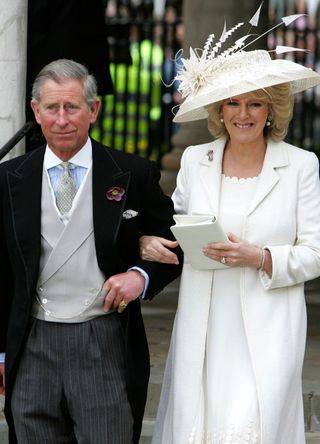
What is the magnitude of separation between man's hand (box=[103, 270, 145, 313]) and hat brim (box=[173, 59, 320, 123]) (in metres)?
0.71

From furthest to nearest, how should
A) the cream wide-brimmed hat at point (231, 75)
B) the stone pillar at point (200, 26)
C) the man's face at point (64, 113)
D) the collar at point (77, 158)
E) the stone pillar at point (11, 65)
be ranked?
the stone pillar at point (200, 26)
the stone pillar at point (11, 65)
the cream wide-brimmed hat at point (231, 75)
the collar at point (77, 158)
the man's face at point (64, 113)

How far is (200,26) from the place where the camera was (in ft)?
41.9

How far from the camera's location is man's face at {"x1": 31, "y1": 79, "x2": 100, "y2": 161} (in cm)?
450

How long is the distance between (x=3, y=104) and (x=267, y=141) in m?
1.83

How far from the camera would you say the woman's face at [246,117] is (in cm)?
475

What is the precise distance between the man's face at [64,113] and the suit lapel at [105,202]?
139 millimetres

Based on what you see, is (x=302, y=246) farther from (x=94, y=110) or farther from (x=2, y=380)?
(x=2, y=380)

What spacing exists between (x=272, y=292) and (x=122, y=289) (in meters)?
0.62

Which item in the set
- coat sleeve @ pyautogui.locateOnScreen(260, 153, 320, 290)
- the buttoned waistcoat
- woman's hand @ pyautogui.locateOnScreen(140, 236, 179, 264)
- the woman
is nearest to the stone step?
the woman

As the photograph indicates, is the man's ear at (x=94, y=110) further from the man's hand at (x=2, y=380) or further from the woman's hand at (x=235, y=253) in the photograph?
the man's hand at (x=2, y=380)

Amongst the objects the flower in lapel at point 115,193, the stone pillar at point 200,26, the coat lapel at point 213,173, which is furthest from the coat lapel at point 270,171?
the stone pillar at point 200,26

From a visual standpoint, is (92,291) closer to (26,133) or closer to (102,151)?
(102,151)

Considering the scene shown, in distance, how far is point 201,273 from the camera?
15.9 ft

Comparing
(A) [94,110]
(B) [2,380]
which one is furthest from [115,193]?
(B) [2,380]
